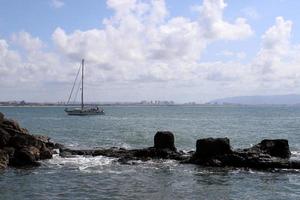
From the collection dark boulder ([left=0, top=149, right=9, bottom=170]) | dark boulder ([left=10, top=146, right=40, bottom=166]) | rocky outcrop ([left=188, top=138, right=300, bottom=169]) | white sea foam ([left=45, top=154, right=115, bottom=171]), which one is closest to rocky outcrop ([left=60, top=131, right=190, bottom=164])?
white sea foam ([left=45, top=154, right=115, bottom=171])

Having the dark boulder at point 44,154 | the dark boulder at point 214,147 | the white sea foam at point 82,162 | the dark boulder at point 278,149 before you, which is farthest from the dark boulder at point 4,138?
the dark boulder at point 278,149

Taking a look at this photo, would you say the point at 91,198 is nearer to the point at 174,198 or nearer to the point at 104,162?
the point at 174,198

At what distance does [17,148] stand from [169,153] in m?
14.6

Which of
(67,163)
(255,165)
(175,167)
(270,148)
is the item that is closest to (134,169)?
(175,167)

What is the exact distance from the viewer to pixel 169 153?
158ft

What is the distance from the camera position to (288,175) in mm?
38281

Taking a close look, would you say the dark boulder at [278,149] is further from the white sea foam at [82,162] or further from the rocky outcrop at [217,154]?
the white sea foam at [82,162]

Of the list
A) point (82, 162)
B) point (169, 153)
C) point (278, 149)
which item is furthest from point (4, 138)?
point (278, 149)

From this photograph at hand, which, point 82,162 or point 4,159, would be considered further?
point 82,162

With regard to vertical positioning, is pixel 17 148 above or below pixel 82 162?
above

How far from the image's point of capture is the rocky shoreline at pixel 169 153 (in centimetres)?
4178

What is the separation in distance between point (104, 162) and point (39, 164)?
239 inches

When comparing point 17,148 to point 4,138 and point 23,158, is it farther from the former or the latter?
point 23,158

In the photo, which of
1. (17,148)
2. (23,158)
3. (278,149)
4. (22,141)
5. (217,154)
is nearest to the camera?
(23,158)
